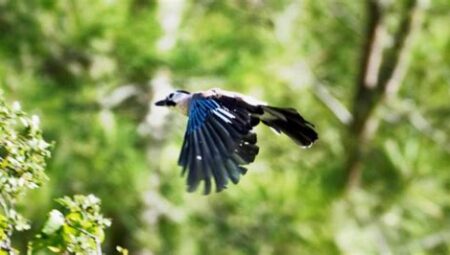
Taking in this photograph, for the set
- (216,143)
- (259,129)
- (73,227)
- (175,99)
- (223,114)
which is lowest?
(73,227)

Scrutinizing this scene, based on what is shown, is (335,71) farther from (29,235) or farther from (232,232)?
(29,235)

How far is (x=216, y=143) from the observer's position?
382 cm

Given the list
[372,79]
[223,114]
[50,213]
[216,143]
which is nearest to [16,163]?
[50,213]

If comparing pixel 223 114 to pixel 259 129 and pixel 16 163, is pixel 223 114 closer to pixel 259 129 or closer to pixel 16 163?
pixel 16 163

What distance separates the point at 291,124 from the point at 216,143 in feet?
1.18

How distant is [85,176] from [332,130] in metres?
2.06

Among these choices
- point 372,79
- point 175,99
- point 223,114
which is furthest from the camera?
point 372,79

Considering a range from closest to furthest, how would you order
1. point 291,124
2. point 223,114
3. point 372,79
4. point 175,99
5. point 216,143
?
point 216,143
point 223,114
point 291,124
point 175,99
point 372,79

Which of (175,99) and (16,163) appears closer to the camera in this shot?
(16,163)

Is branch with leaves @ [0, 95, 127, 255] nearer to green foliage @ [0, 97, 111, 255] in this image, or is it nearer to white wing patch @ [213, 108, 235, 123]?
green foliage @ [0, 97, 111, 255]

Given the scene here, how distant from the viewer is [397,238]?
8836mm

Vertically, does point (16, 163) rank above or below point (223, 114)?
below

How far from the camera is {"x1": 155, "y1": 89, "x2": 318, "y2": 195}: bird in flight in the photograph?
365 centimetres

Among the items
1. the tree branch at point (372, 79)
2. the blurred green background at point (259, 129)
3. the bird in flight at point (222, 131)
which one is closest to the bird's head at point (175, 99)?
the bird in flight at point (222, 131)
